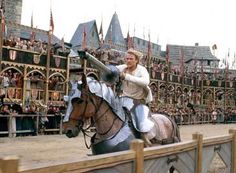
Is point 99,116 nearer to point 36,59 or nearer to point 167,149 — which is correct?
point 167,149

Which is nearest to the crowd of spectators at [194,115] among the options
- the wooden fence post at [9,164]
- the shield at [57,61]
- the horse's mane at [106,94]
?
the shield at [57,61]

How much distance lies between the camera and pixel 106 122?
5602mm

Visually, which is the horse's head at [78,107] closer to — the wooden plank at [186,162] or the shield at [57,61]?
the wooden plank at [186,162]

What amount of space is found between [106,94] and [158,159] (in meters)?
1.83

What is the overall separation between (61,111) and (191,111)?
17.1m

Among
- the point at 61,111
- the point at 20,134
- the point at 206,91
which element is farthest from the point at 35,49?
the point at 206,91

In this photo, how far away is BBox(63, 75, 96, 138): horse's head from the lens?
546cm

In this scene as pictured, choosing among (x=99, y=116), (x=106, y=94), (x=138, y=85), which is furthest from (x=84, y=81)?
(x=138, y=85)

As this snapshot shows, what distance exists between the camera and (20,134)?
55.1 ft

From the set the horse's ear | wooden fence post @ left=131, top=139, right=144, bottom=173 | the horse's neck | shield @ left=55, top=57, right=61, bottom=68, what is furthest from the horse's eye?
shield @ left=55, top=57, right=61, bottom=68

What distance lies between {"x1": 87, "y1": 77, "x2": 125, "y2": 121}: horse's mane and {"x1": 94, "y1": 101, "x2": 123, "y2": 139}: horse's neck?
6cm

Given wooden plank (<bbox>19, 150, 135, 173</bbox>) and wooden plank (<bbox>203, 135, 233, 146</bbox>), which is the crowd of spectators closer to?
wooden plank (<bbox>203, 135, 233, 146</bbox>)

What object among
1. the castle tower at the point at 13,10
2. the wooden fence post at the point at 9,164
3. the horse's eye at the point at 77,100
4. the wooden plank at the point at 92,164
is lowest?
the wooden plank at the point at 92,164

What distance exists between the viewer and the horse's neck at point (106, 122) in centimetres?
558
